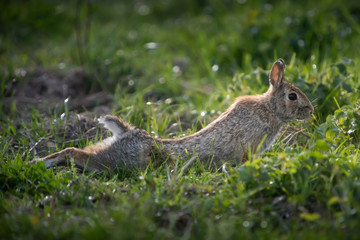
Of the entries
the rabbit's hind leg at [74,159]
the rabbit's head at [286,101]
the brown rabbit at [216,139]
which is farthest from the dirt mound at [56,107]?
the rabbit's head at [286,101]

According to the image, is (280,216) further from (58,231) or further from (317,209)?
(58,231)

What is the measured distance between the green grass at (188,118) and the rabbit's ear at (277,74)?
1.75ft

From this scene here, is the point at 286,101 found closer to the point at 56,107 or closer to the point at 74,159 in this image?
the point at 74,159

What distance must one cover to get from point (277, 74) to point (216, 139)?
106 cm

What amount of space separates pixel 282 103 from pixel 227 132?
0.78 meters

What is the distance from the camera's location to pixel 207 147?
4.53 meters

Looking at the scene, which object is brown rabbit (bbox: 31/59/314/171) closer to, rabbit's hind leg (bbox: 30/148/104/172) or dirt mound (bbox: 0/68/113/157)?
rabbit's hind leg (bbox: 30/148/104/172)

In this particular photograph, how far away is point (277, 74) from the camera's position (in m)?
4.90

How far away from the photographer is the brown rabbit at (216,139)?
439 centimetres

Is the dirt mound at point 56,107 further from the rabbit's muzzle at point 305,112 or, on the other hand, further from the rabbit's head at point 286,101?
the rabbit's muzzle at point 305,112

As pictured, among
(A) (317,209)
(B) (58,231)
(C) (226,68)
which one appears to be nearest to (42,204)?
(B) (58,231)

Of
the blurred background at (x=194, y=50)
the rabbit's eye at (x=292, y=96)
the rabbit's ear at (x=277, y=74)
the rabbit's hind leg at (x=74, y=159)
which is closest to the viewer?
the rabbit's hind leg at (x=74, y=159)

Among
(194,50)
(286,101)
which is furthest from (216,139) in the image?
(194,50)

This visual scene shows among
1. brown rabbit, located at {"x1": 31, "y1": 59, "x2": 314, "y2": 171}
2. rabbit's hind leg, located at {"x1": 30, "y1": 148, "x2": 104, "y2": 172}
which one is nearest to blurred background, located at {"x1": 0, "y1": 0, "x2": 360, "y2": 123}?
brown rabbit, located at {"x1": 31, "y1": 59, "x2": 314, "y2": 171}
